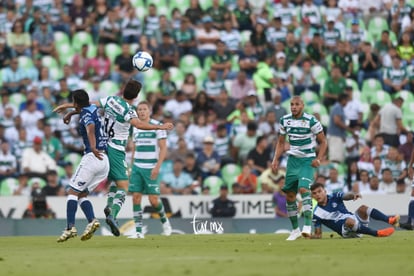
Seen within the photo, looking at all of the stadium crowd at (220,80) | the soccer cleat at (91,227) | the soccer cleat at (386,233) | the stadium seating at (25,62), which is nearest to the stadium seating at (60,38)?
the stadium crowd at (220,80)

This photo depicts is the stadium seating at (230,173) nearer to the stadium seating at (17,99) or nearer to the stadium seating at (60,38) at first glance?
the stadium seating at (17,99)

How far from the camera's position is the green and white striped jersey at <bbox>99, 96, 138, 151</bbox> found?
1939cm

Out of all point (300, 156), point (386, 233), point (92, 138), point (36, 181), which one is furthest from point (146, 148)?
point (36, 181)

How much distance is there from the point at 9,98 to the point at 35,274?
18.5 meters

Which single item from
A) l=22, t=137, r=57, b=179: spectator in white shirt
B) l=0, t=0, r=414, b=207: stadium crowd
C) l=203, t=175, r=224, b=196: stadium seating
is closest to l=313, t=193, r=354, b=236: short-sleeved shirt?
l=0, t=0, r=414, b=207: stadium crowd

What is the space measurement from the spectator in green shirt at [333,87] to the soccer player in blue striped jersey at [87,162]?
13529mm

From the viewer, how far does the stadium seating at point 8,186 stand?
A: 92.8 ft

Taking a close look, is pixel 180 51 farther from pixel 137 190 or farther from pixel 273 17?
pixel 137 190

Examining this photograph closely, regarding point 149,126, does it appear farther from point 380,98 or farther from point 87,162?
point 380,98

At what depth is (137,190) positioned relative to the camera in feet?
73.4

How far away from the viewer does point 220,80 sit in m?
31.8

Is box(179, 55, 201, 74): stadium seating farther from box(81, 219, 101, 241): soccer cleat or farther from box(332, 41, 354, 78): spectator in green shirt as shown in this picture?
box(81, 219, 101, 241): soccer cleat

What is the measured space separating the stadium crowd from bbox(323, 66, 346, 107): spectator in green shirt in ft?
0.10

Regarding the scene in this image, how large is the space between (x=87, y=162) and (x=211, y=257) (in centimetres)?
453
